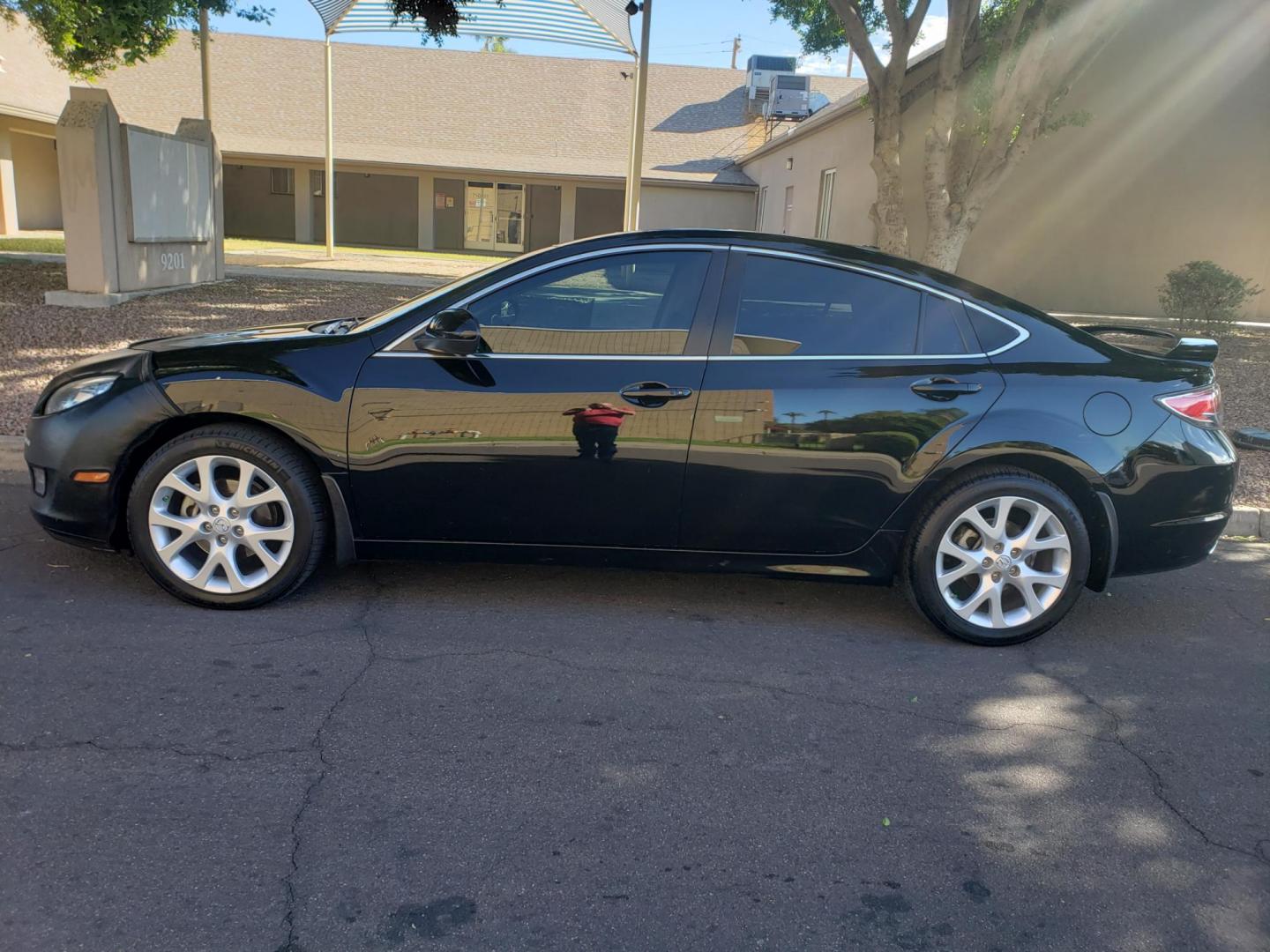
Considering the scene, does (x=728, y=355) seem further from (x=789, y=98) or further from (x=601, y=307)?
(x=789, y=98)

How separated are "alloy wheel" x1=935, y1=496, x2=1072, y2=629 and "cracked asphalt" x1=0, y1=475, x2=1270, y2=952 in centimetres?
20

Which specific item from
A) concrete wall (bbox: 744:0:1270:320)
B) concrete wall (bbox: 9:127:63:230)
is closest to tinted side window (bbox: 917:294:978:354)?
concrete wall (bbox: 744:0:1270:320)

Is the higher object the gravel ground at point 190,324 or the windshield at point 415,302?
the windshield at point 415,302

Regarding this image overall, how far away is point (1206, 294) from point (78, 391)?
1203cm

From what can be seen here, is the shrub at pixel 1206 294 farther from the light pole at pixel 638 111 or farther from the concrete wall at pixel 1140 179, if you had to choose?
the light pole at pixel 638 111

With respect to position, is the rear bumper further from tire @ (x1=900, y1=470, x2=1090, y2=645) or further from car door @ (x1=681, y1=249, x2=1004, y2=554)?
car door @ (x1=681, y1=249, x2=1004, y2=554)

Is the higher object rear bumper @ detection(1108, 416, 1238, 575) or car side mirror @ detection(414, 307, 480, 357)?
car side mirror @ detection(414, 307, 480, 357)

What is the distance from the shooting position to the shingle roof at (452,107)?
93.8ft

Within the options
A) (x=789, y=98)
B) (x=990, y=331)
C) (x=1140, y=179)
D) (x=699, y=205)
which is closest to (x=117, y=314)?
(x=990, y=331)

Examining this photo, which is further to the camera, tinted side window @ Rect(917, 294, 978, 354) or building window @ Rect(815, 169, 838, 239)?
building window @ Rect(815, 169, 838, 239)

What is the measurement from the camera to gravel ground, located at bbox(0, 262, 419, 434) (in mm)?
8227

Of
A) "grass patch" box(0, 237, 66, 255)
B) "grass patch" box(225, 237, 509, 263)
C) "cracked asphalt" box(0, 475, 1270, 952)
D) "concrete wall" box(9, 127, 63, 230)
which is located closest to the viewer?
"cracked asphalt" box(0, 475, 1270, 952)

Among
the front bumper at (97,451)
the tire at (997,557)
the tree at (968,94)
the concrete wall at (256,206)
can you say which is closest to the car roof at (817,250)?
the tire at (997,557)

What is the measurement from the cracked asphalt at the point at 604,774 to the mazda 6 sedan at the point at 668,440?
1.14 feet
